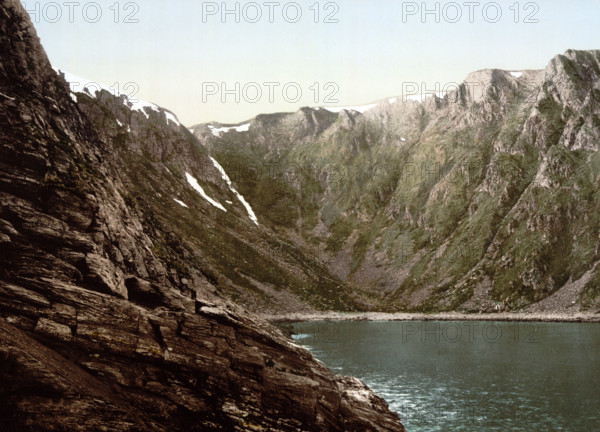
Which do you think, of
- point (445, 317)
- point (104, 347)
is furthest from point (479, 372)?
point (445, 317)

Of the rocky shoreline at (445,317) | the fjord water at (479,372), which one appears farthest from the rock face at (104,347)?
the rocky shoreline at (445,317)

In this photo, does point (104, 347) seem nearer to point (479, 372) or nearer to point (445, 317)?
point (479, 372)

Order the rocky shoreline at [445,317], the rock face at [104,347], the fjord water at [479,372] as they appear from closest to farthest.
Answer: the rock face at [104,347]
the fjord water at [479,372]
the rocky shoreline at [445,317]

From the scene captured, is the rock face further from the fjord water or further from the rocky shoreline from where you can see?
the rocky shoreline

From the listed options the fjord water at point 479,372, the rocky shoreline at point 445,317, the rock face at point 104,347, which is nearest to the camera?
the rock face at point 104,347

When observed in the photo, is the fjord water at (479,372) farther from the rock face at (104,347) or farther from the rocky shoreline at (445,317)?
the rocky shoreline at (445,317)

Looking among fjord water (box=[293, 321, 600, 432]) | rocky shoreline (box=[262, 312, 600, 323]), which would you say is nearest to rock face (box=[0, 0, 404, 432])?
fjord water (box=[293, 321, 600, 432])

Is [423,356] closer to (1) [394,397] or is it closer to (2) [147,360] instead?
(1) [394,397]
